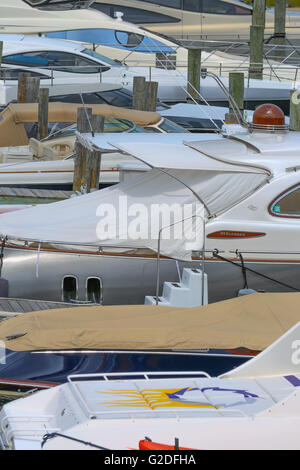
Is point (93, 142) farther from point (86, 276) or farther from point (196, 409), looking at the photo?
point (196, 409)

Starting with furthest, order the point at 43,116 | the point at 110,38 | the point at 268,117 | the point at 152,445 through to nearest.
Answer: the point at 110,38
the point at 43,116
the point at 268,117
the point at 152,445

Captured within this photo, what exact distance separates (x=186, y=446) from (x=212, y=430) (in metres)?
0.19

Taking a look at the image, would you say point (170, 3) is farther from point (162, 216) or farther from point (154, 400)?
point (154, 400)

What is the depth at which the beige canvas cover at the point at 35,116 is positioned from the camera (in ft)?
46.6

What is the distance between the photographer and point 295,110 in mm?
13711

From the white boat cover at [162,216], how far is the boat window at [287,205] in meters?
0.25

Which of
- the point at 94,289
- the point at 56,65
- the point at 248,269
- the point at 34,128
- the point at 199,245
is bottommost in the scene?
the point at 94,289

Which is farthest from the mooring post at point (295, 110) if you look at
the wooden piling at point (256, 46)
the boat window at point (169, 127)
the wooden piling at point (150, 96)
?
the wooden piling at point (256, 46)

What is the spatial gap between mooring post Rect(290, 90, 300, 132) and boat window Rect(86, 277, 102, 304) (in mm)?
5888

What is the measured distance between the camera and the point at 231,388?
592 centimetres

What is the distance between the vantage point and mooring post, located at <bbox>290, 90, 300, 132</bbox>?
13609mm

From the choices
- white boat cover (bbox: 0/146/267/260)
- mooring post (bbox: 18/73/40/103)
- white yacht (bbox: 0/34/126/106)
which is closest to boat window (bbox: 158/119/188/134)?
mooring post (bbox: 18/73/40/103)

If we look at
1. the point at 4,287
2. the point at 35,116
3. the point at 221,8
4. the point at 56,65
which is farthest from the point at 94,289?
the point at 221,8

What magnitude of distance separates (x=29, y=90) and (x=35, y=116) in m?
1.57
